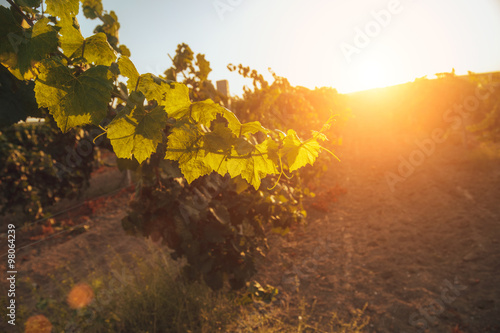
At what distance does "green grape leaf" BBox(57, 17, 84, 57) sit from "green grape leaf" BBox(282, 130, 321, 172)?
2.61ft

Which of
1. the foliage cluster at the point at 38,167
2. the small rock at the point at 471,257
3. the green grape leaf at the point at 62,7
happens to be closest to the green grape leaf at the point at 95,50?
the green grape leaf at the point at 62,7

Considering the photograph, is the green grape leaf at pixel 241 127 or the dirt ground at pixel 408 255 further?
the dirt ground at pixel 408 255

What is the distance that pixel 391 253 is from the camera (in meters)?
4.96

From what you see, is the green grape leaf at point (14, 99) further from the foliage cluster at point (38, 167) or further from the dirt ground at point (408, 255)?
the foliage cluster at point (38, 167)

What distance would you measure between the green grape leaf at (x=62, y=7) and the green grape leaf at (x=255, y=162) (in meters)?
0.77

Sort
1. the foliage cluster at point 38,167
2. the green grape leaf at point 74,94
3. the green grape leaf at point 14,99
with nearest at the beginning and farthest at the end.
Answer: the green grape leaf at point 74,94 < the green grape leaf at point 14,99 < the foliage cluster at point 38,167

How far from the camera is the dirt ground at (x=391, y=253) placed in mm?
3520

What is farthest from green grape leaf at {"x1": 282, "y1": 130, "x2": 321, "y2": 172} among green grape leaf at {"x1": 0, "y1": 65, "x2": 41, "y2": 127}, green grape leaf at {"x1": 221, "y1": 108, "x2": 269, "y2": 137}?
green grape leaf at {"x1": 0, "y1": 65, "x2": 41, "y2": 127}

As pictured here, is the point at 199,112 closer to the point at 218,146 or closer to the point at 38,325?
the point at 218,146

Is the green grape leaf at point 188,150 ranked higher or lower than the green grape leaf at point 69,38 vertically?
lower

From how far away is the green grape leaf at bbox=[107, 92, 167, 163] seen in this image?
855 mm

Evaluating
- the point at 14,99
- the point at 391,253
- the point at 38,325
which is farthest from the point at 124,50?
the point at 391,253

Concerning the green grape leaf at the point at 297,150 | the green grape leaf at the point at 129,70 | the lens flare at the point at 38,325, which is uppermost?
the green grape leaf at the point at 129,70

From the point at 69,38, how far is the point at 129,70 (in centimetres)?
27
